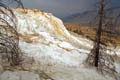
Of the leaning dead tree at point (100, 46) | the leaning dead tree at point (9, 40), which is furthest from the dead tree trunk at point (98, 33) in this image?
the leaning dead tree at point (9, 40)

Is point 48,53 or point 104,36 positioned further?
point 104,36

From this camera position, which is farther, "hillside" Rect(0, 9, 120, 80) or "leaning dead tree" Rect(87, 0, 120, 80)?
"leaning dead tree" Rect(87, 0, 120, 80)

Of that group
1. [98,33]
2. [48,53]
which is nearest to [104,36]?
[98,33]

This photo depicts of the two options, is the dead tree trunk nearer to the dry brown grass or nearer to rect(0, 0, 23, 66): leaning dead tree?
the dry brown grass

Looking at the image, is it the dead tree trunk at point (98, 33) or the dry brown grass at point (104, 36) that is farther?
the dry brown grass at point (104, 36)

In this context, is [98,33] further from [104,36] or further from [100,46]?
[104,36]

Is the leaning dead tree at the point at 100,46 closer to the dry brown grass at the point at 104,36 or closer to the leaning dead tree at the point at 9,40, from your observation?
the dry brown grass at the point at 104,36

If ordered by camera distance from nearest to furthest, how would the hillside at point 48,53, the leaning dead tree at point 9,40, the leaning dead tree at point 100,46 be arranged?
the leaning dead tree at point 9,40 < the hillside at point 48,53 < the leaning dead tree at point 100,46

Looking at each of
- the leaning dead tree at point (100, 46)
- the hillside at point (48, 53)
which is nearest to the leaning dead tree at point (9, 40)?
the hillside at point (48, 53)

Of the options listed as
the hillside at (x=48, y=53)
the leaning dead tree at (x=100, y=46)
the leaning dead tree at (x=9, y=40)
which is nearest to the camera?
the leaning dead tree at (x=9, y=40)

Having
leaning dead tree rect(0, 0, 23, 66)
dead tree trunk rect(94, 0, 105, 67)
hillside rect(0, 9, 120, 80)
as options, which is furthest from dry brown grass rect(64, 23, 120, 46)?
leaning dead tree rect(0, 0, 23, 66)

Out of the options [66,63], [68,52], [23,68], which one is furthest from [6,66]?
[68,52]

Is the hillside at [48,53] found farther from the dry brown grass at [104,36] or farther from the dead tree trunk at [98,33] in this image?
the dry brown grass at [104,36]

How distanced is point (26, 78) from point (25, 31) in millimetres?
13628
